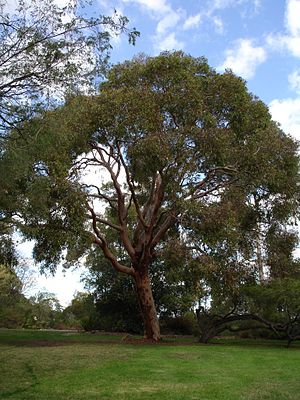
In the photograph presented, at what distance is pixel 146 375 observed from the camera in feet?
31.0

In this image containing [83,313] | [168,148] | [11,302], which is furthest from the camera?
[83,313]

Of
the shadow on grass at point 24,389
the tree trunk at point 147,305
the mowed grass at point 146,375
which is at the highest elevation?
the tree trunk at point 147,305

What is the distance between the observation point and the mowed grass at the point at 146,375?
7.50 m

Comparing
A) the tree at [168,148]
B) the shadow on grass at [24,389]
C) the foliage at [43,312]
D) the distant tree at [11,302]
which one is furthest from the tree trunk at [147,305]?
the foliage at [43,312]

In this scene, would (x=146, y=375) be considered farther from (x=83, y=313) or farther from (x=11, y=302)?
(x=11, y=302)

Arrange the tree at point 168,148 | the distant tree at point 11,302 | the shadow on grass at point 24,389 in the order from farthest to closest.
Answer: the distant tree at point 11,302 → the tree at point 168,148 → the shadow on grass at point 24,389

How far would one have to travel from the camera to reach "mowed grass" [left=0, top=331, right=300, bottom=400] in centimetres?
750

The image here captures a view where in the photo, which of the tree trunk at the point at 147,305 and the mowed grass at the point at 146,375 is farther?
the tree trunk at the point at 147,305

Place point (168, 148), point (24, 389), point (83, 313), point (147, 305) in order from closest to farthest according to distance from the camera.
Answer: point (24, 389), point (168, 148), point (147, 305), point (83, 313)

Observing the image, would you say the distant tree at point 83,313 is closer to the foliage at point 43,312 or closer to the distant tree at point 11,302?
the foliage at point 43,312

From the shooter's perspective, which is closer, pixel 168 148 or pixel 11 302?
pixel 168 148

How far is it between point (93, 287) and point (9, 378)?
19.6 m

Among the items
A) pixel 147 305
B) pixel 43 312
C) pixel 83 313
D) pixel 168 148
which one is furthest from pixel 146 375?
pixel 43 312

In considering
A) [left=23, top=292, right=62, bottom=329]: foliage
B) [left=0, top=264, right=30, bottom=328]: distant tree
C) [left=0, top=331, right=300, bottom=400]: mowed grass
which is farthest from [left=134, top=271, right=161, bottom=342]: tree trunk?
[left=23, top=292, right=62, bottom=329]: foliage
